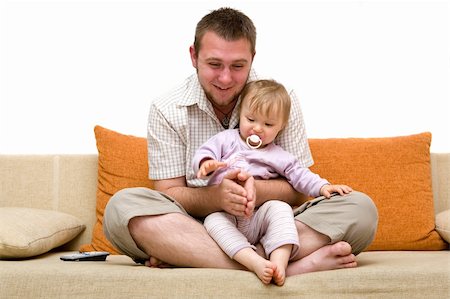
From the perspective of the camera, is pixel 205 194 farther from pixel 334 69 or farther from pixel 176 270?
pixel 334 69

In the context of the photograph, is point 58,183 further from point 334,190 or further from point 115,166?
point 334,190

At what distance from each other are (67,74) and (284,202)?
53.7 inches

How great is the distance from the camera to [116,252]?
2.63 m

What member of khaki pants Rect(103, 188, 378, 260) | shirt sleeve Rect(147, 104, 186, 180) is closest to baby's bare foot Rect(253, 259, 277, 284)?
khaki pants Rect(103, 188, 378, 260)

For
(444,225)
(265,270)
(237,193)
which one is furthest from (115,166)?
(444,225)

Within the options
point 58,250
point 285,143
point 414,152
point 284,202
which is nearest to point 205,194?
point 284,202

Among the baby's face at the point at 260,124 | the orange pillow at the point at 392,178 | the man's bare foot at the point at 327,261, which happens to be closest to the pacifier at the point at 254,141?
the baby's face at the point at 260,124

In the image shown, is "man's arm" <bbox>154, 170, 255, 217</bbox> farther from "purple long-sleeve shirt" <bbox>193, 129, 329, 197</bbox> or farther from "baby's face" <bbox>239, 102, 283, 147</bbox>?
"baby's face" <bbox>239, 102, 283, 147</bbox>

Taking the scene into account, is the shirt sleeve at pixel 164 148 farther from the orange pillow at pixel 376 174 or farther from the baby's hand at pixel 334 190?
the baby's hand at pixel 334 190

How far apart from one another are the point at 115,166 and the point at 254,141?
75cm

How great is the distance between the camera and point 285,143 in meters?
2.38

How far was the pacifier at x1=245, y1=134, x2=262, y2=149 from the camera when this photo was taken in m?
2.20

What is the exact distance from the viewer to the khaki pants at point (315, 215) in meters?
2.02

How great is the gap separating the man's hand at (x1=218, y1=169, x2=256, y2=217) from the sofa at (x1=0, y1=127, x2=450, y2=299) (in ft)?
0.66
